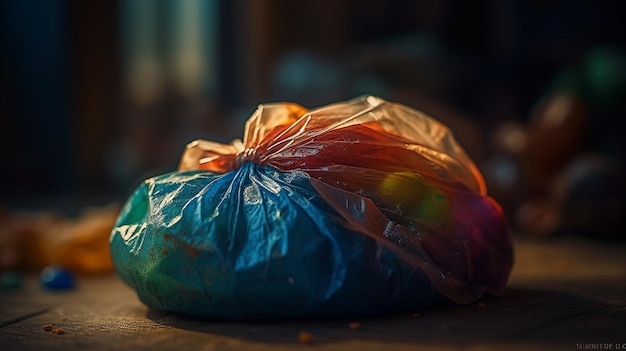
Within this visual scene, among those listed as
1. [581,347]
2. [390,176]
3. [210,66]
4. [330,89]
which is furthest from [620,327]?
[210,66]

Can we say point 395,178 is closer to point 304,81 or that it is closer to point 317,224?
point 317,224

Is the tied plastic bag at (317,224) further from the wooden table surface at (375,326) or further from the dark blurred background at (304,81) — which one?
the dark blurred background at (304,81)

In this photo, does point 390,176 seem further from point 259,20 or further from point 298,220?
point 259,20

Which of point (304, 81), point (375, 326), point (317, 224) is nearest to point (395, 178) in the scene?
point (317, 224)

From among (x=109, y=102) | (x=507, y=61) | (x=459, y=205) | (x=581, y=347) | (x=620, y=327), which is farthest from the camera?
(x=109, y=102)

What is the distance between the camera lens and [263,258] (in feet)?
4.98

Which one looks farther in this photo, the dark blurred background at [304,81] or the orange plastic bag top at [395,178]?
the dark blurred background at [304,81]

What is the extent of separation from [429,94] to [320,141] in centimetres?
298

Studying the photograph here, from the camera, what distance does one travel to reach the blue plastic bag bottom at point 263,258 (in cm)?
152

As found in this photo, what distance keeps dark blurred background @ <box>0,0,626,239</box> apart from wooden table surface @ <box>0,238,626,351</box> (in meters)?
1.77

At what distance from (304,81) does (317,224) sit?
3800 mm

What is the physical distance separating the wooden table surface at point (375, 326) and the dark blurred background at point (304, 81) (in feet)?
5.80

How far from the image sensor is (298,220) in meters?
1.55

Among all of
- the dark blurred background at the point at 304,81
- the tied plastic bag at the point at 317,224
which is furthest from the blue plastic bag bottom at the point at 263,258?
the dark blurred background at the point at 304,81
